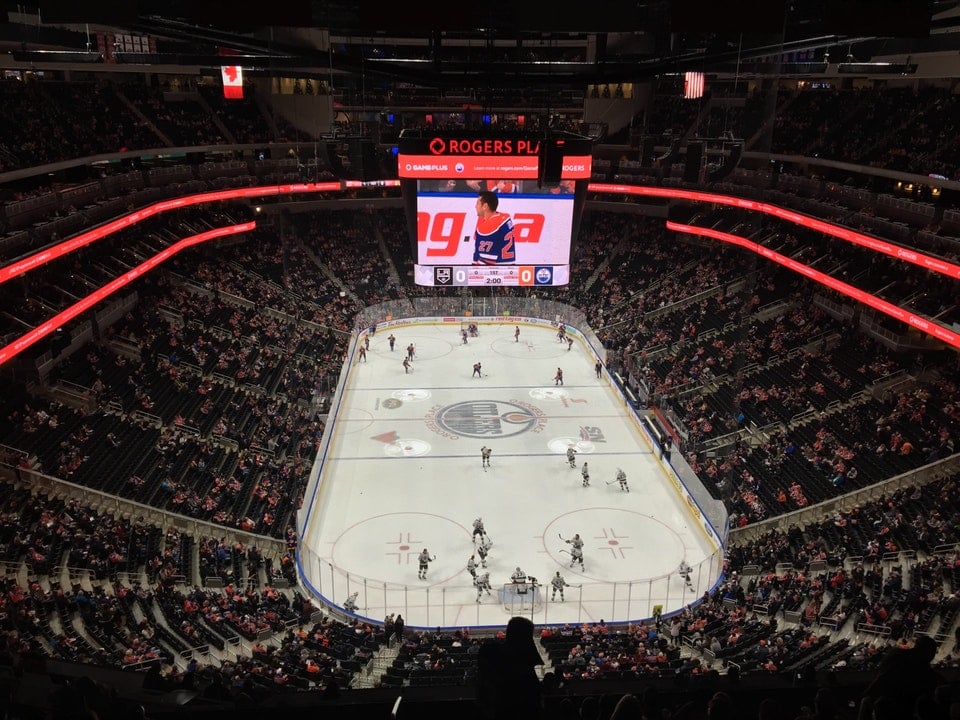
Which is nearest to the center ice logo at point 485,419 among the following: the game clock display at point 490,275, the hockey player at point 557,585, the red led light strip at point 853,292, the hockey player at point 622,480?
the hockey player at point 622,480

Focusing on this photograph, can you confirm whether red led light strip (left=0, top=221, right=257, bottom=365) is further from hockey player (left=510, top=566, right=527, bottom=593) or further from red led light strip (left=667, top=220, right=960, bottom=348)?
red led light strip (left=667, top=220, right=960, bottom=348)

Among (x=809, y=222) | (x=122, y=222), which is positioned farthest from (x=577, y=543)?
(x=122, y=222)

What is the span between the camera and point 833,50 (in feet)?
62.1

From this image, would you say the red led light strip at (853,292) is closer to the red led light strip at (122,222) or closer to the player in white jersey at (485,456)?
the player in white jersey at (485,456)

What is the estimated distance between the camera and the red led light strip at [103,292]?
20.8 metres

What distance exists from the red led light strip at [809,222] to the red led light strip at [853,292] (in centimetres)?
152

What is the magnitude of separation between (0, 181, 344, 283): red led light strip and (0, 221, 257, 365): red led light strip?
1.55 metres

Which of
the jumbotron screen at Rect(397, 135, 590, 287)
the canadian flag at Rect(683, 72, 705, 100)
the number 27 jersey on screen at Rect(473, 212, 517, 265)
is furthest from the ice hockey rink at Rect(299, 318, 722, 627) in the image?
the canadian flag at Rect(683, 72, 705, 100)

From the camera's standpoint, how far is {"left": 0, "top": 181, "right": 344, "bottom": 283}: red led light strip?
20975 mm

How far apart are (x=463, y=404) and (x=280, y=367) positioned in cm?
769

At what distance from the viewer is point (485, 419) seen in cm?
2959

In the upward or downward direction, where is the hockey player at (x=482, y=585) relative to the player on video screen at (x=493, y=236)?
downward

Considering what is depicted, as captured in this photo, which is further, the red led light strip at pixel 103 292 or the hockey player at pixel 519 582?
the red led light strip at pixel 103 292

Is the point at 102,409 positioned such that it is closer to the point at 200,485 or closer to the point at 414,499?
the point at 200,485
